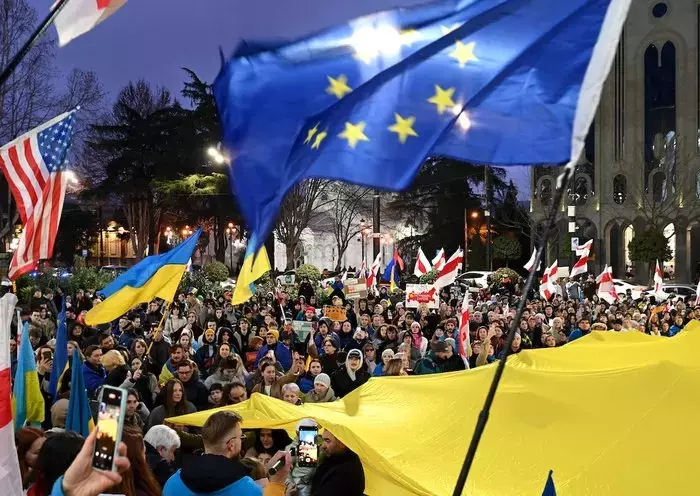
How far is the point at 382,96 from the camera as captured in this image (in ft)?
16.0

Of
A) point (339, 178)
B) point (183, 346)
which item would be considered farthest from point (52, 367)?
point (339, 178)

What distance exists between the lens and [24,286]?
25.5m

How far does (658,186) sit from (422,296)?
1464 inches

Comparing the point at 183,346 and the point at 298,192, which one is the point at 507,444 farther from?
the point at 298,192

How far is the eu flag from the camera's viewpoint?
464 centimetres

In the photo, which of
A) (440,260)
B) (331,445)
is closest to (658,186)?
(440,260)

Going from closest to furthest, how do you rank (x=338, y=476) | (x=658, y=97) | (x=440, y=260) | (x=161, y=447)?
(x=338, y=476), (x=161, y=447), (x=440, y=260), (x=658, y=97)

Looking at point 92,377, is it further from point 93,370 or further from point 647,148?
point 647,148

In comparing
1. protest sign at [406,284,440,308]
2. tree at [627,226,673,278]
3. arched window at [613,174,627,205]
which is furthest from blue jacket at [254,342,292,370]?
arched window at [613,174,627,205]

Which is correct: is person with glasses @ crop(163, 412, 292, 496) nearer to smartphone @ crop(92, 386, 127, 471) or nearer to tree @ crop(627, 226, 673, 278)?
smartphone @ crop(92, 386, 127, 471)

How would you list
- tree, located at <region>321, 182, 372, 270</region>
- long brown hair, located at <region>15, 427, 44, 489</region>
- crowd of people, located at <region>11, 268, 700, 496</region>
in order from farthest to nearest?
1. tree, located at <region>321, 182, 372, 270</region>
2. long brown hair, located at <region>15, 427, 44, 489</region>
3. crowd of people, located at <region>11, 268, 700, 496</region>

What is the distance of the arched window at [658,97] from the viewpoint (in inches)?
1967

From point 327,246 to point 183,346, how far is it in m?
50.8

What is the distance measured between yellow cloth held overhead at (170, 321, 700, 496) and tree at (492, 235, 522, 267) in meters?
48.0
